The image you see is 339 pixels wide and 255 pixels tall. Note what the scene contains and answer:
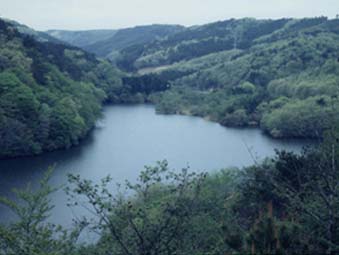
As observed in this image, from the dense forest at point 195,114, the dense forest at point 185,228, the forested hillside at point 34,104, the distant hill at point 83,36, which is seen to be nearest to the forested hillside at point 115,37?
the distant hill at point 83,36

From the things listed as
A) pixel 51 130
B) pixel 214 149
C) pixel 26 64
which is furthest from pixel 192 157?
pixel 26 64

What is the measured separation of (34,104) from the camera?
92.7 ft

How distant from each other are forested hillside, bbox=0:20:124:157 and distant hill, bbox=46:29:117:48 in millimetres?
83062

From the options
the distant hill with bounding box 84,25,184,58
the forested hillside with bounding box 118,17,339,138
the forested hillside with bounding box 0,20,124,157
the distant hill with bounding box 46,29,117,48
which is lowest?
the distant hill with bounding box 46,29,117,48

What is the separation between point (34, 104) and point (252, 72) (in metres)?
26.9

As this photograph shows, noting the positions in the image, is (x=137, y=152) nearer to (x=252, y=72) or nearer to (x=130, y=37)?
(x=252, y=72)

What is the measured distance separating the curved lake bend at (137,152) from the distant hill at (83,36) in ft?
284

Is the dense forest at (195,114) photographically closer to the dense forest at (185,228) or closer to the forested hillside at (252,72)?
the dense forest at (185,228)

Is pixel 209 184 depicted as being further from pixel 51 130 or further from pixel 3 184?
pixel 51 130

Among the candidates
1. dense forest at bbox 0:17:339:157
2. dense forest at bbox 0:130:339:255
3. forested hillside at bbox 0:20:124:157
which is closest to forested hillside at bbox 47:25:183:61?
dense forest at bbox 0:17:339:157

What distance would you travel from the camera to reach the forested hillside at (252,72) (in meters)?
34.0

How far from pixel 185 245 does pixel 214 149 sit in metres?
20.7

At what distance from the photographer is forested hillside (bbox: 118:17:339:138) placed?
A: 112ft

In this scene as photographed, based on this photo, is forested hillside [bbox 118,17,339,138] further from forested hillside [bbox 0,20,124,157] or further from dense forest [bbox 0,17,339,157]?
forested hillside [bbox 0,20,124,157]
